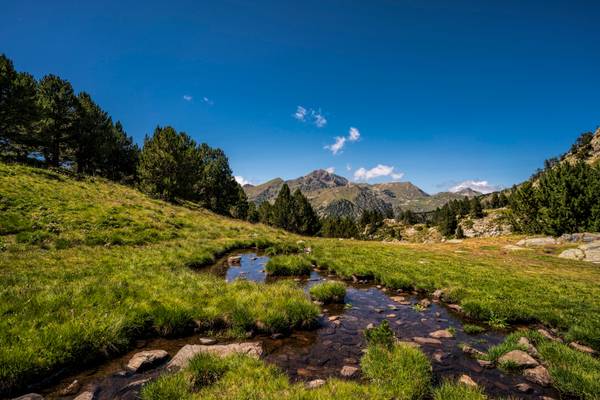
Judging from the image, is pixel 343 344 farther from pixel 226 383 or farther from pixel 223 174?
pixel 223 174

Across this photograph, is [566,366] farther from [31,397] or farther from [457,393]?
[31,397]

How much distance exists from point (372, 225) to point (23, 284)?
181m

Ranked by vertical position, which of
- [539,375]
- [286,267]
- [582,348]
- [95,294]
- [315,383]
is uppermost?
[95,294]

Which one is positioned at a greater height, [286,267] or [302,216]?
[302,216]

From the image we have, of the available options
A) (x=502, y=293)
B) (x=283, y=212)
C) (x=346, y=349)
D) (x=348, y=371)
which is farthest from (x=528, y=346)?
(x=283, y=212)

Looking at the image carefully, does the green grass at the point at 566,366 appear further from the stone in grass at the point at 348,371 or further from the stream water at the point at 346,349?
the stone in grass at the point at 348,371

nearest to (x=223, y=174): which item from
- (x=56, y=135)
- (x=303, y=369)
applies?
(x=56, y=135)

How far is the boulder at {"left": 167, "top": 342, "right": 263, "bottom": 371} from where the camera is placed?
6.83m

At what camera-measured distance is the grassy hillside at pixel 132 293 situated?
6.98m

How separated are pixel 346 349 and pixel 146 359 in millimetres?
5710

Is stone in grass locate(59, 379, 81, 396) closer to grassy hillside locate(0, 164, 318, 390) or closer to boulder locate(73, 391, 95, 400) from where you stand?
boulder locate(73, 391, 95, 400)

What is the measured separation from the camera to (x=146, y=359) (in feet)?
22.7

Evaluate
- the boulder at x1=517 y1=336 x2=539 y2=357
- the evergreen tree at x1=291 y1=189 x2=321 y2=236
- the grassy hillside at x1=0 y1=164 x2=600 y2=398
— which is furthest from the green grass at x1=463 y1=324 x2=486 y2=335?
the evergreen tree at x1=291 y1=189 x2=321 y2=236

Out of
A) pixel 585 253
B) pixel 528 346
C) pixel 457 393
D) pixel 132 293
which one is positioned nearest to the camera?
pixel 457 393
